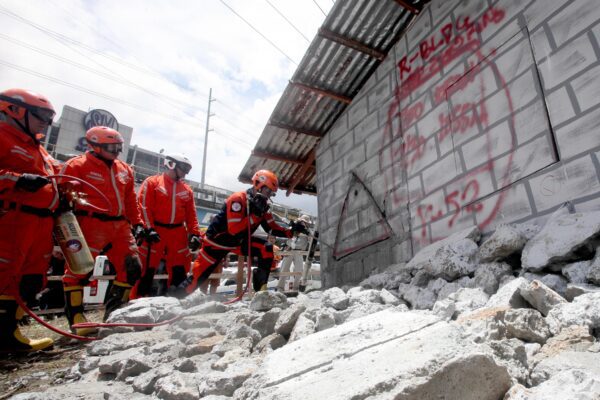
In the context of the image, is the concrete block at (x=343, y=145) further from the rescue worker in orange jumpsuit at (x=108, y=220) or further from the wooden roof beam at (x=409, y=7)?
the rescue worker in orange jumpsuit at (x=108, y=220)

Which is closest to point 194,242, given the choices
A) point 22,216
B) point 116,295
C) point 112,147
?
point 116,295

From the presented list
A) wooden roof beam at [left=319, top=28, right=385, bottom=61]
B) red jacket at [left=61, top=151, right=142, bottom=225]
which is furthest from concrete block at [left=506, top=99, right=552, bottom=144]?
red jacket at [left=61, top=151, right=142, bottom=225]

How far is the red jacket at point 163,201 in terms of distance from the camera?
473 cm

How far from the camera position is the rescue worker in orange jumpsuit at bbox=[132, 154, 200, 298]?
469 cm

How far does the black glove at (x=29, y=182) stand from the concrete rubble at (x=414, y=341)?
3.89 ft

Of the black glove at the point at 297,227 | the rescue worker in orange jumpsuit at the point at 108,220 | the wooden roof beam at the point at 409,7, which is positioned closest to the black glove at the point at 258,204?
the black glove at the point at 297,227

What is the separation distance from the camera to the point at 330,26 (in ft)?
14.4

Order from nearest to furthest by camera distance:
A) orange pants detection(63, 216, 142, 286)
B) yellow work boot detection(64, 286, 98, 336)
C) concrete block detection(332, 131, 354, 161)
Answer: yellow work boot detection(64, 286, 98, 336) < orange pants detection(63, 216, 142, 286) < concrete block detection(332, 131, 354, 161)

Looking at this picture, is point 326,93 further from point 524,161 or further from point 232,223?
point 524,161

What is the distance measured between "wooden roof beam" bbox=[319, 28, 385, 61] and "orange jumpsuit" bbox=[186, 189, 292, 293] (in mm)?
Answer: 2304

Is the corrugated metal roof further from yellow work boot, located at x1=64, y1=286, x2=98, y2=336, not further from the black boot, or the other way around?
yellow work boot, located at x1=64, y1=286, x2=98, y2=336

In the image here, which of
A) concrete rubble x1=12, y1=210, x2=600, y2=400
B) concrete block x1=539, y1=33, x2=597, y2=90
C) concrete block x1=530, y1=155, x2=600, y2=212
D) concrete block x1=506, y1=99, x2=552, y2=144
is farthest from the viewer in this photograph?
concrete block x1=506, y1=99, x2=552, y2=144

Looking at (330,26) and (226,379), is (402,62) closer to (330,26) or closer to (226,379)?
(330,26)

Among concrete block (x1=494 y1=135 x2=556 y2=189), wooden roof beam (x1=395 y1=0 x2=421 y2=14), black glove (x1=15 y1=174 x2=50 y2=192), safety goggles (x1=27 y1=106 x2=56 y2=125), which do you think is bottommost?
black glove (x1=15 y1=174 x2=50 y2=192)
